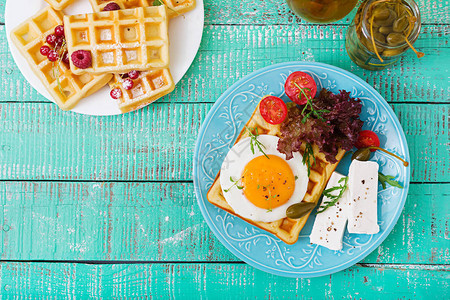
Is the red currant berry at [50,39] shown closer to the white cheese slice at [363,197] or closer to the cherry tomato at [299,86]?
the cherry tomato at [299,86]

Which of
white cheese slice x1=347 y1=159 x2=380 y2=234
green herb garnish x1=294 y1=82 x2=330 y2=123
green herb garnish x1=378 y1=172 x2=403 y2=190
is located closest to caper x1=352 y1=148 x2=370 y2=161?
white cheese slice x1=347 y1=159 x2=380 y2=234

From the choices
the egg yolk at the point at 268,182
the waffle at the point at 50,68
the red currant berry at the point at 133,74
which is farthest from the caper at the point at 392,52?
the waffle at the point at 50,68

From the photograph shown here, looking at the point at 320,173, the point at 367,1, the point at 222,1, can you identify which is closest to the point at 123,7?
the point at 222,1

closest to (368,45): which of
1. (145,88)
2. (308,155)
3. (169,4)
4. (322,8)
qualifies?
(322,8)

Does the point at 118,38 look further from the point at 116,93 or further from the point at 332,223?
the point at 332,223

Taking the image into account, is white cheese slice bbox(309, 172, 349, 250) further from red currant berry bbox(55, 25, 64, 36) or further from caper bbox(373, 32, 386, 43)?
red currant berry bbox(55, 25, 64, 36)

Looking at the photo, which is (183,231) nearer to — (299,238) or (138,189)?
(138,189)

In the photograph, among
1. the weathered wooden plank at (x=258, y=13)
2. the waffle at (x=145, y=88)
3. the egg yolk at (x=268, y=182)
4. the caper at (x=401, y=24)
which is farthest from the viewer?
the weathered wooden plank at (x=258, y=13)
